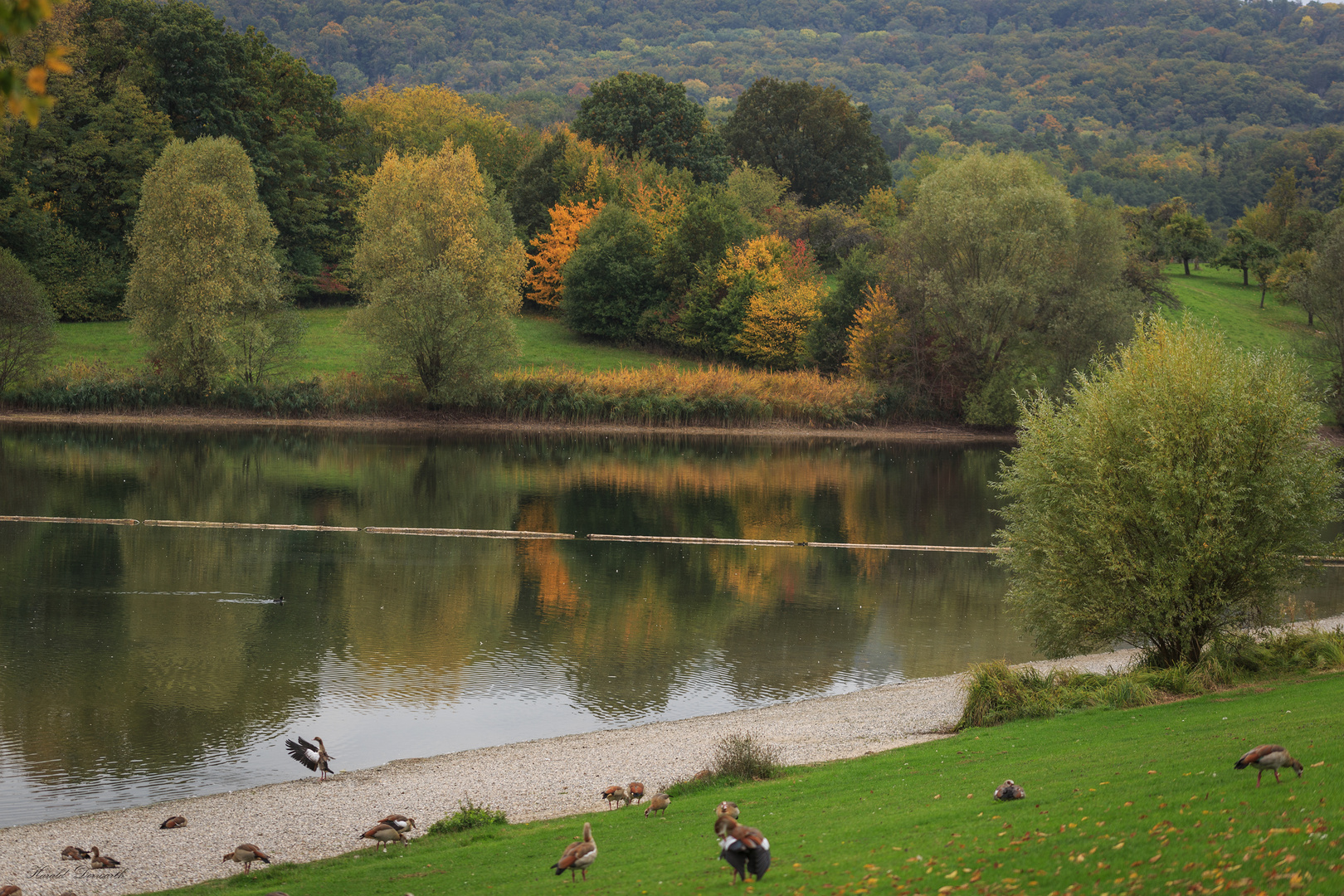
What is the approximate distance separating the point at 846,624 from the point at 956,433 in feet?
155

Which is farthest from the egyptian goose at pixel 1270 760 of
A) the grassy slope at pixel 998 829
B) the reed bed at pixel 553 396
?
the reed bed at pixel 553 396

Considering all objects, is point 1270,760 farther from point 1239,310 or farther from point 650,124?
point 1239,310

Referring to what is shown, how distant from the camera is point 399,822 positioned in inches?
518

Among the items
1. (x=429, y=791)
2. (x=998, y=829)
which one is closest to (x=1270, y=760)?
(x=998, y=829)

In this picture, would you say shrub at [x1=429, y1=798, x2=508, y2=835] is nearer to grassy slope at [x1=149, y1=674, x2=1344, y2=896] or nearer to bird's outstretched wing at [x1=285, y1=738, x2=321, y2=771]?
grassy slope at [x1=149, y1=674, x2=1344, y2=896]

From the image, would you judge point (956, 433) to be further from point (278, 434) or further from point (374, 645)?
point (374, 645)

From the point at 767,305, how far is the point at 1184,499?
60212 millimetres

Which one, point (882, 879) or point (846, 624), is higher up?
point (882, 879)

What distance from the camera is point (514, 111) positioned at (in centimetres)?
16575

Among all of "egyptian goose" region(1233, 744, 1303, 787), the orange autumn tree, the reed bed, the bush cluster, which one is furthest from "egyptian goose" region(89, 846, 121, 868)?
the orange autumn tree

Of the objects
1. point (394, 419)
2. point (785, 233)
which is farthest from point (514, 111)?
point (394, 419)

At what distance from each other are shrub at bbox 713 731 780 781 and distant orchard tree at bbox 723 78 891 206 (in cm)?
10010

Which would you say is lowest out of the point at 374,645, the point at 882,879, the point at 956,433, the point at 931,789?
the point at 956,433

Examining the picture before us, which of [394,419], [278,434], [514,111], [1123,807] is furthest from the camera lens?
[514,111]
